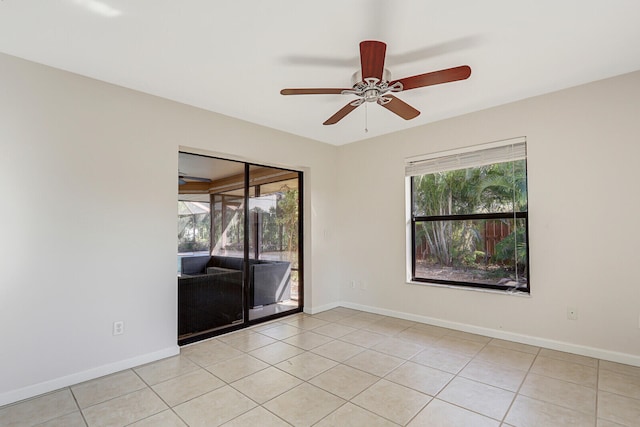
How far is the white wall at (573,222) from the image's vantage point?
Answer: 9.34 feet

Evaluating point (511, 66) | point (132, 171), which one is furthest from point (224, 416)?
point (511, 66)

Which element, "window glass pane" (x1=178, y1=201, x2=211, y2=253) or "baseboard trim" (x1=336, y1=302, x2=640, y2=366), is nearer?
"baseboard trim" (x1=336, y1=302, x2=640, y2=366)

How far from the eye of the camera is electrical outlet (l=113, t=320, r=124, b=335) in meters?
2.83

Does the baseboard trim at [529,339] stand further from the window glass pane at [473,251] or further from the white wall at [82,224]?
the white wall at [82,224]

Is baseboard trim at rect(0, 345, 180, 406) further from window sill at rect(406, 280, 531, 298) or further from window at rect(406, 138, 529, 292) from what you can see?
window at rect(406, 138, 529, 292)

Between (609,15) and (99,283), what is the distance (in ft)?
13.7

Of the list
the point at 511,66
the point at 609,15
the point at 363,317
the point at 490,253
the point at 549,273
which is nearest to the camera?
the point at 609,15

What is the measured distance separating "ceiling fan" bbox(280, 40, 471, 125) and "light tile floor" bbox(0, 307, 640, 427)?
2.21 m

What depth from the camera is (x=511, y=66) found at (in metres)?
2.70

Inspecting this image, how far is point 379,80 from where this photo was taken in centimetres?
231

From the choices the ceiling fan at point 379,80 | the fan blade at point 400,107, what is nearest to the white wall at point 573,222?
the fan blade at point 400,107

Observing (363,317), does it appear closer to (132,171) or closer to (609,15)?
(132,171)

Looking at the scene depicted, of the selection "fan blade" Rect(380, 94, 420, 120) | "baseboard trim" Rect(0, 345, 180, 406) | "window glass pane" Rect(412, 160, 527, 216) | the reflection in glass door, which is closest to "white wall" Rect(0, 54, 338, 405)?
"baseboard trim" Rect(0, 345, 180, 406)

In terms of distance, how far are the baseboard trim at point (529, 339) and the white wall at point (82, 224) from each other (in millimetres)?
2807
